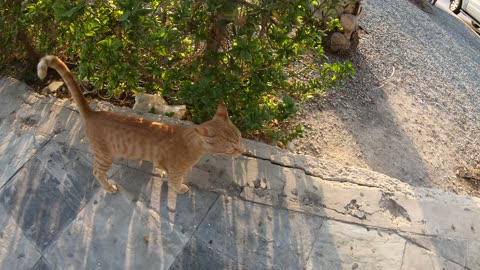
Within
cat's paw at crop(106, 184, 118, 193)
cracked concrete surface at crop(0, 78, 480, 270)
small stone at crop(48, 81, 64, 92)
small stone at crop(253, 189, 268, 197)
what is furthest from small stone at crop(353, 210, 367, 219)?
small stone at crop(48, 81, 64, 92)

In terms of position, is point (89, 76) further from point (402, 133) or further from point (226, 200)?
point (402, 133)

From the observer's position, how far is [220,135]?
8.48ft

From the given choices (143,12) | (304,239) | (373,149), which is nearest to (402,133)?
(373,149)

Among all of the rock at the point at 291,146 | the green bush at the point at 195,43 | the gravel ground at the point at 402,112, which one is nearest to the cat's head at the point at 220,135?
the green bush at the point at 195,43

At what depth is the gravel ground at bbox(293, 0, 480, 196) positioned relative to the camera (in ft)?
13.3

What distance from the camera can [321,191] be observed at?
3107 mm

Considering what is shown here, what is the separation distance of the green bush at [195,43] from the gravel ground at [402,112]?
1.02 meters

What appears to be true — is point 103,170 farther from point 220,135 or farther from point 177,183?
point 220,135

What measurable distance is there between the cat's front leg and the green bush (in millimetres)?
614

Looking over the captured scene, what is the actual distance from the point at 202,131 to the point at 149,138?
43 cm

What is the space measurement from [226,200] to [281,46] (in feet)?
4.19

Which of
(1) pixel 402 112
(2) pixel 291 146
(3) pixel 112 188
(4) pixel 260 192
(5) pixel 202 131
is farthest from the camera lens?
(1) pixel 402 112

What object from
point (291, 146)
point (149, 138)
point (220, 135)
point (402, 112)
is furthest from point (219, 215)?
point (402, 112)

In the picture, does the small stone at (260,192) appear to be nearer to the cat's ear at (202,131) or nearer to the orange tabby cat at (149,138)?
the orange tabby cat at (149,138)
